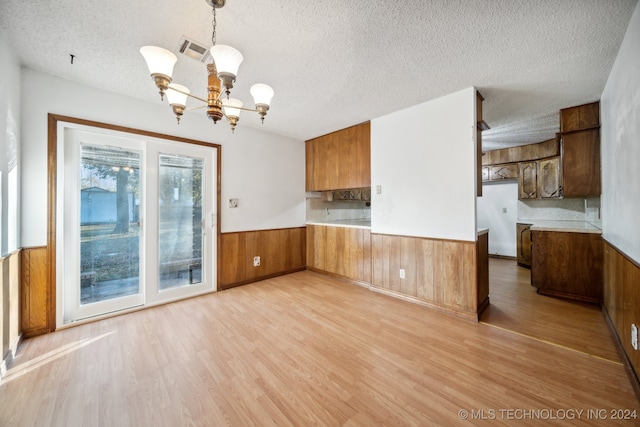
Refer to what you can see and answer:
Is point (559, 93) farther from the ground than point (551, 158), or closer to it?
farther from the ground

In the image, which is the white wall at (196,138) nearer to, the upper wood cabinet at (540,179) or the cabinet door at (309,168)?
the cabinet door at (309,168)

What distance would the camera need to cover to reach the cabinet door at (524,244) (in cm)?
460

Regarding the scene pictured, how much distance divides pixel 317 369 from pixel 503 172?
5.62 m

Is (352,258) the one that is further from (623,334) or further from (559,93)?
(559,93)

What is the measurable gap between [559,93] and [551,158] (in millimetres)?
2484

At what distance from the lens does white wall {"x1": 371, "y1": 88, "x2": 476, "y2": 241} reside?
2.61 meters

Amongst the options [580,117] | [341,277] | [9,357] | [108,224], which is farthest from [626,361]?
[108,224]

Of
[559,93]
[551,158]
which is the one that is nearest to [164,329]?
[559,93]

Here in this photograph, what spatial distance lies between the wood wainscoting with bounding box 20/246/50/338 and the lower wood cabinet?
19.1 feet

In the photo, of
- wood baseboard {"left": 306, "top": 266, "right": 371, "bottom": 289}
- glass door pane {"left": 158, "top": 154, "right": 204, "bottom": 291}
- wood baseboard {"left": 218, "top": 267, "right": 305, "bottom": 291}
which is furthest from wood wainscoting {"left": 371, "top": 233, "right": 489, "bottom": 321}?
glass door pane {"left": 158, "top": 154, "right": 204, "bottom": 291}

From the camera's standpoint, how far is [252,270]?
12.8ft

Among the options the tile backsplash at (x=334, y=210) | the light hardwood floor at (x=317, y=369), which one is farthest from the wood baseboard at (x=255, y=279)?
the tile backsplash at (x=334, y=210)

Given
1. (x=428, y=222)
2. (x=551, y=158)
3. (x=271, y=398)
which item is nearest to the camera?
(x=271, y=398)

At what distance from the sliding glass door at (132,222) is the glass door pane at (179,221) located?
12 millimetres
